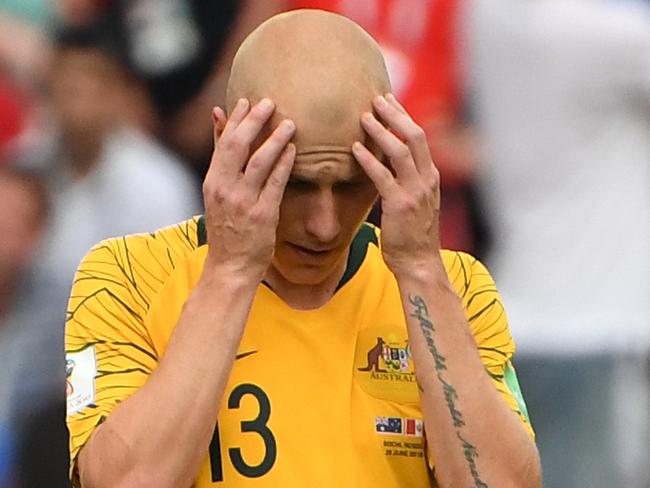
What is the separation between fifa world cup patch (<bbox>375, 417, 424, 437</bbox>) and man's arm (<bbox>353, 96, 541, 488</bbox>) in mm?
90

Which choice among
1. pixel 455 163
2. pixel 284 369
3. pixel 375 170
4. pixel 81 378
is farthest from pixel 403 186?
pixel 455 163

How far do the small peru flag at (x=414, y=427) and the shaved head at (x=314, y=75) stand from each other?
54cm

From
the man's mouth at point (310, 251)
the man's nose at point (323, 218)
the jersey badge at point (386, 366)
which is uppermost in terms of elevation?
the man's nose at point (323, 218)

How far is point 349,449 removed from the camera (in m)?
3.08

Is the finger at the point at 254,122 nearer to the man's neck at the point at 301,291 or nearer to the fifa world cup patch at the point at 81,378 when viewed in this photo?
the man's neck at the point at 301,291

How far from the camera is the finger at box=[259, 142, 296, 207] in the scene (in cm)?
295

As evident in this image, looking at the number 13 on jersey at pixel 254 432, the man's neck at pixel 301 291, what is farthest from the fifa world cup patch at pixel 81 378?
the man's neck at pixel 301 291

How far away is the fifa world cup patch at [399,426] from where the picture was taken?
10.2 feet

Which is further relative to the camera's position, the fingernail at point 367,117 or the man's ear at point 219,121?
the man's ear at point 219,121

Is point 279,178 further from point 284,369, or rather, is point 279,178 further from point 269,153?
point 284,369

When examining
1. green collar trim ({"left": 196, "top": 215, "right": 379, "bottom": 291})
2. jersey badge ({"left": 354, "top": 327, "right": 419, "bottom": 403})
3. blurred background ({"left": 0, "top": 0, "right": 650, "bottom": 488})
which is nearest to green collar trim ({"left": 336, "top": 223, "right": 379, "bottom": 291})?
green collar trim ({"left": 196, "top": 215, "right": 379, "bottom": 291})

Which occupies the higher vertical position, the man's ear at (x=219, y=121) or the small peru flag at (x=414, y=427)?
the man's ear at (x=219, y=121)

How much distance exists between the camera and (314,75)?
2975mm

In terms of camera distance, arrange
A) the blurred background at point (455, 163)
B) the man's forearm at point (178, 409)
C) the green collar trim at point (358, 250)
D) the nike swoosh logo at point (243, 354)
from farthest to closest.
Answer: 1. the blurred background at point (455, 163)
2. the green collar trim at point (358, 250)
3. the nike swoosh logo at point (243, 354)
4. the man's forearm at point (178, 409)
